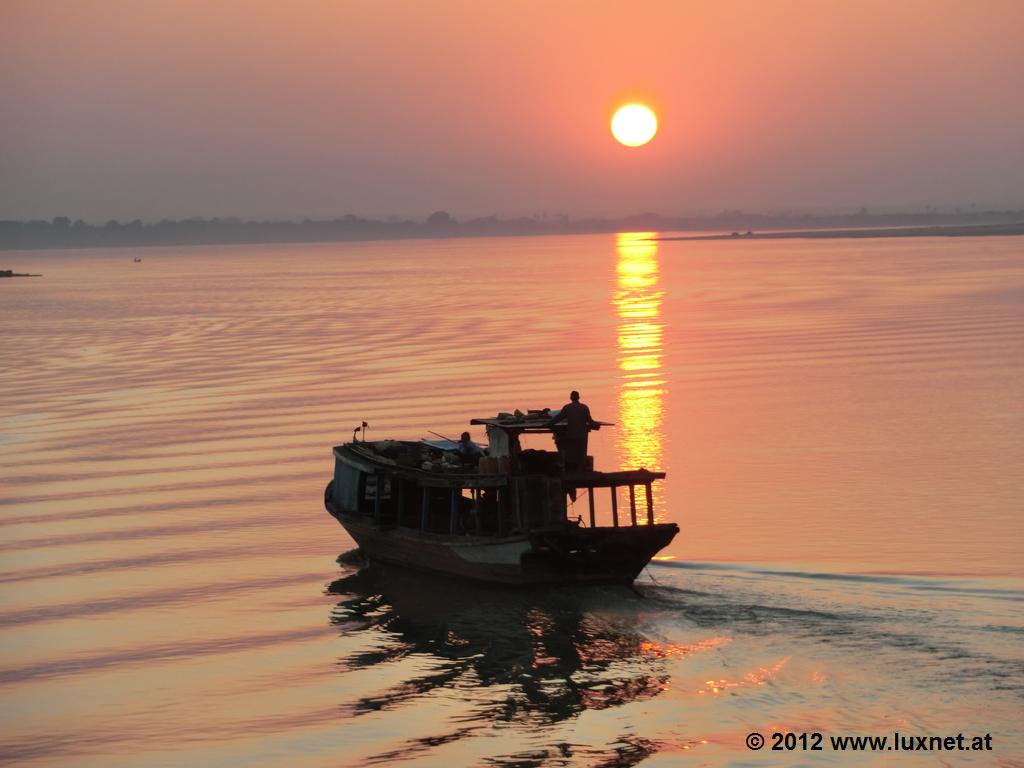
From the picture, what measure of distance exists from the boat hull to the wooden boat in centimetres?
2

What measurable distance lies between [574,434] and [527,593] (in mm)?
3699

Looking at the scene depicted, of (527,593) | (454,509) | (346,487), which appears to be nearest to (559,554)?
(527,593)

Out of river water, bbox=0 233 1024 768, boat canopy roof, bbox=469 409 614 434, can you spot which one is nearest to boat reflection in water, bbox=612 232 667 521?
river water, bbox=0 233 1024 768

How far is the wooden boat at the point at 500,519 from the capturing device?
89.1 ft

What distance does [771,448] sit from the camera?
136 ft

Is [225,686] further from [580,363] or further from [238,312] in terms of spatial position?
[238,312]

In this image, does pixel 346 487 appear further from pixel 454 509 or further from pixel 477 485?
pixel 477 485

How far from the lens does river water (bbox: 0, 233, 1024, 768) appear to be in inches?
815

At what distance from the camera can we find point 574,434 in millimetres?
28609

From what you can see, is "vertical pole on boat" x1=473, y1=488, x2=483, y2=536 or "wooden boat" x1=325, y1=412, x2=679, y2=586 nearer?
"wooden boat" x1=325, y1=412, x2=679, y2=586

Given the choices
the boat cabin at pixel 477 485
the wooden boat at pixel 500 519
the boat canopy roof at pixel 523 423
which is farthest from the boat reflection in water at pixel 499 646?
the boat canopy roof at pixel 523 423

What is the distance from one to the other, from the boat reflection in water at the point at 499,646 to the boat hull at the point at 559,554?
35 centimetres

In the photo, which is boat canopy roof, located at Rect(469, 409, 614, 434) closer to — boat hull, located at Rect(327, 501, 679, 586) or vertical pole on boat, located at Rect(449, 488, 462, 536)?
vertical pole on boat, located at Rect(449, 488, 462, 536)

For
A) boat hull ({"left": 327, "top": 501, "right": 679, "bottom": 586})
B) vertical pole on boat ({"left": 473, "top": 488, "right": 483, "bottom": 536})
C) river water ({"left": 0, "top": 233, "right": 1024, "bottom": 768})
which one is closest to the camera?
river water ({"left": 0, "top": 233, "right": 1024, "bottom": 768})
